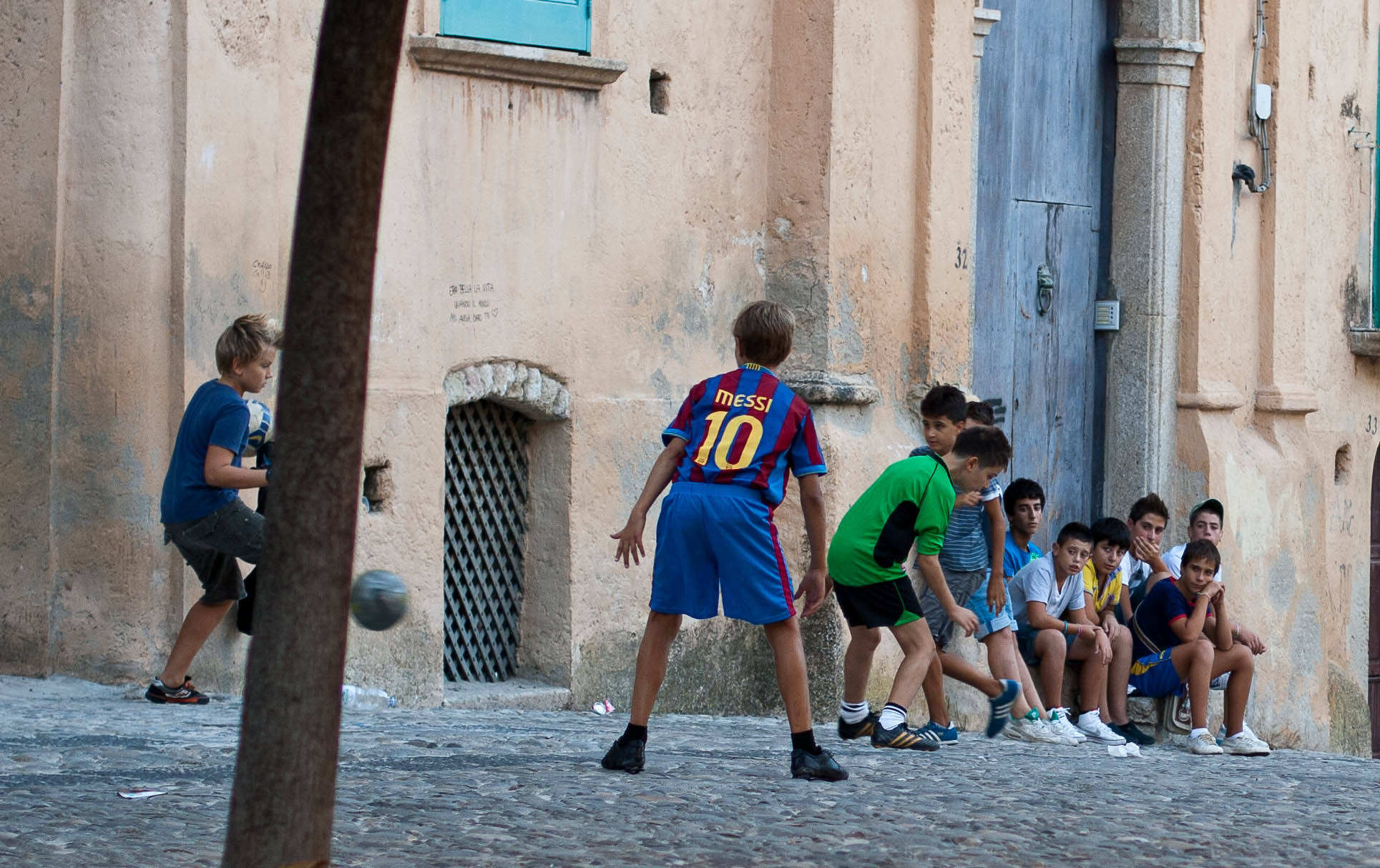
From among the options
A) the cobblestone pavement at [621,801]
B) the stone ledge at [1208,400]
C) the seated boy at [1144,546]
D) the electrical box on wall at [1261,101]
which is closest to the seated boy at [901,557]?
the cobblestone pavement at [621,801]

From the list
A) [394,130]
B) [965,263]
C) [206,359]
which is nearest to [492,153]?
[394,130]

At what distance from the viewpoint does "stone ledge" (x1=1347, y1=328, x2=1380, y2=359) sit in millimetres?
13188

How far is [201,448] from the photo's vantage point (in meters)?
7.01

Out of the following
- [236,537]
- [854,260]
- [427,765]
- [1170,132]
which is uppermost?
[1170,132]

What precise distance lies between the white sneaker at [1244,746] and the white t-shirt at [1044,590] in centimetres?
92

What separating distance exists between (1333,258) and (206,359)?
8.27 m

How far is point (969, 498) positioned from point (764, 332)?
221cm

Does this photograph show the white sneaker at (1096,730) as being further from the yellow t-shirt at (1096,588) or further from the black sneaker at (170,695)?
the black sneaker at (170,695)

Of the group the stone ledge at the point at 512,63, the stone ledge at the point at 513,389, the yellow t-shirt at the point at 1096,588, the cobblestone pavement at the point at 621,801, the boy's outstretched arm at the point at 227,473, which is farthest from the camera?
the yellow t-shirt at the point at 1096,588

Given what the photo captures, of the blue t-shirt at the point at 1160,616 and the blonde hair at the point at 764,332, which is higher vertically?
the blonde hair at the point at 764,332

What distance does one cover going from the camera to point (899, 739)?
23.5 ft

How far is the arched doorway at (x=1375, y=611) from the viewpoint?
46.8 ft

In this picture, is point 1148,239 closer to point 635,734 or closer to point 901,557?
point 901,557

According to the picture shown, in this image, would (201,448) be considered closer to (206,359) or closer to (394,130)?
(206,359)
